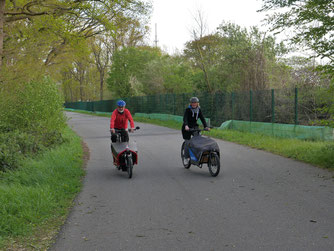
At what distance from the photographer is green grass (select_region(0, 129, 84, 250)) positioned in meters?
4.74

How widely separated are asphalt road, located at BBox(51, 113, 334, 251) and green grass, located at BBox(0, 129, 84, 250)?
0.79ft

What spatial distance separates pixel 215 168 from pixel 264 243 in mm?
4235

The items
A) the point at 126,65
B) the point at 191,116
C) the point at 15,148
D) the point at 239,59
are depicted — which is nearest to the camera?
the point at 191,116

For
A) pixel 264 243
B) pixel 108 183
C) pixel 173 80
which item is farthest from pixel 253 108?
pixel 173 80

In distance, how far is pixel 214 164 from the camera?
28.0ft

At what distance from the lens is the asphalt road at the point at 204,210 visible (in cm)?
441

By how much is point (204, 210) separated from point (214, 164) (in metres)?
2.87

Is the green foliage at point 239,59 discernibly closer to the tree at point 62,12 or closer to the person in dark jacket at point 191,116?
the tree at point 62,12

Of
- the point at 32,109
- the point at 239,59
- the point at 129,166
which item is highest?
the point at 239,59

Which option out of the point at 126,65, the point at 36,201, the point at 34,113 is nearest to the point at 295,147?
the point at 36,201

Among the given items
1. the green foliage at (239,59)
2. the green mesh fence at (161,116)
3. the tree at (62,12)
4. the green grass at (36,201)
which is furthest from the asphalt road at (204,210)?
the green mesh fence at (161,116)

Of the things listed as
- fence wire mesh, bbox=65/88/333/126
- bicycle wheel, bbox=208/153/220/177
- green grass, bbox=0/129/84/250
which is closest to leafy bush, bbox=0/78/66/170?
green grass, bbox=0/129/84/250

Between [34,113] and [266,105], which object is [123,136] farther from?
[266,105]

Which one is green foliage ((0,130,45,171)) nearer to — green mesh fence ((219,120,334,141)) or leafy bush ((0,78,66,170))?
leafy bush ((0,78,66,170))
